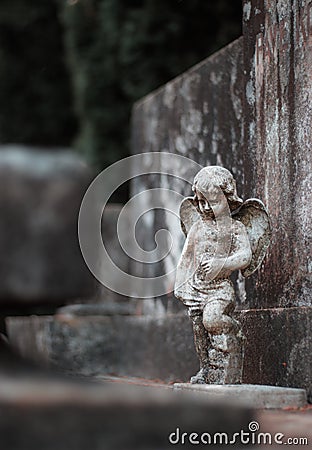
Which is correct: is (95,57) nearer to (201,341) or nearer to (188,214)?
(188,214)

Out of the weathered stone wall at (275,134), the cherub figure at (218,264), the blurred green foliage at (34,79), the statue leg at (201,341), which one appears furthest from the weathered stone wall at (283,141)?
the blurred green foliage at (34,79)

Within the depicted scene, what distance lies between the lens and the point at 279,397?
156 inches

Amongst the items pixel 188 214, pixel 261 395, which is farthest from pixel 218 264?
pixel 261 395

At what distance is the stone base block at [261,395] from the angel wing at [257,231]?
2.19 feet

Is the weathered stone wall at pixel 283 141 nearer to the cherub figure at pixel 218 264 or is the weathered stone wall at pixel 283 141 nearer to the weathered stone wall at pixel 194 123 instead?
the cherub figure at pixel 218 264

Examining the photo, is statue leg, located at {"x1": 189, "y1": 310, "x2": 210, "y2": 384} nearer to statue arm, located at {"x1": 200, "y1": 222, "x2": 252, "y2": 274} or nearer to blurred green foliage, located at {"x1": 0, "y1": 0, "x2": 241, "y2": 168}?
statue arm, located at {"x1": 200, "y1": 222, "x2": 252, "y2": 274}

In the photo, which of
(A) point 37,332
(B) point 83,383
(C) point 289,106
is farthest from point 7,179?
(A) point 37,332

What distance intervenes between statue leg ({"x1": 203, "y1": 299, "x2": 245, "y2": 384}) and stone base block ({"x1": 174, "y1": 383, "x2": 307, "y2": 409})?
0.24 metres

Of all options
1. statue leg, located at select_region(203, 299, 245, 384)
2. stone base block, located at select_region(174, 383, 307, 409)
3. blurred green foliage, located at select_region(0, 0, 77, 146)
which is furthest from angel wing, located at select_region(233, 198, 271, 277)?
blurred green foliage, located at select_region(0, 0, 77, 146)

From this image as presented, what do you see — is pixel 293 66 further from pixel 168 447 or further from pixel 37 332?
pixel 37 332

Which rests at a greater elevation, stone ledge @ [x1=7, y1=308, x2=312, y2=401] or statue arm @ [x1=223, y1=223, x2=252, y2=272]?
statue arm @ [x1=223, y1=223, x2=252, y2=272]

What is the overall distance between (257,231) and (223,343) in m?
0.59

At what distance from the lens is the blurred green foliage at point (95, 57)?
453 inches

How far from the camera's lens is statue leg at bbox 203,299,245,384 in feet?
14.1
